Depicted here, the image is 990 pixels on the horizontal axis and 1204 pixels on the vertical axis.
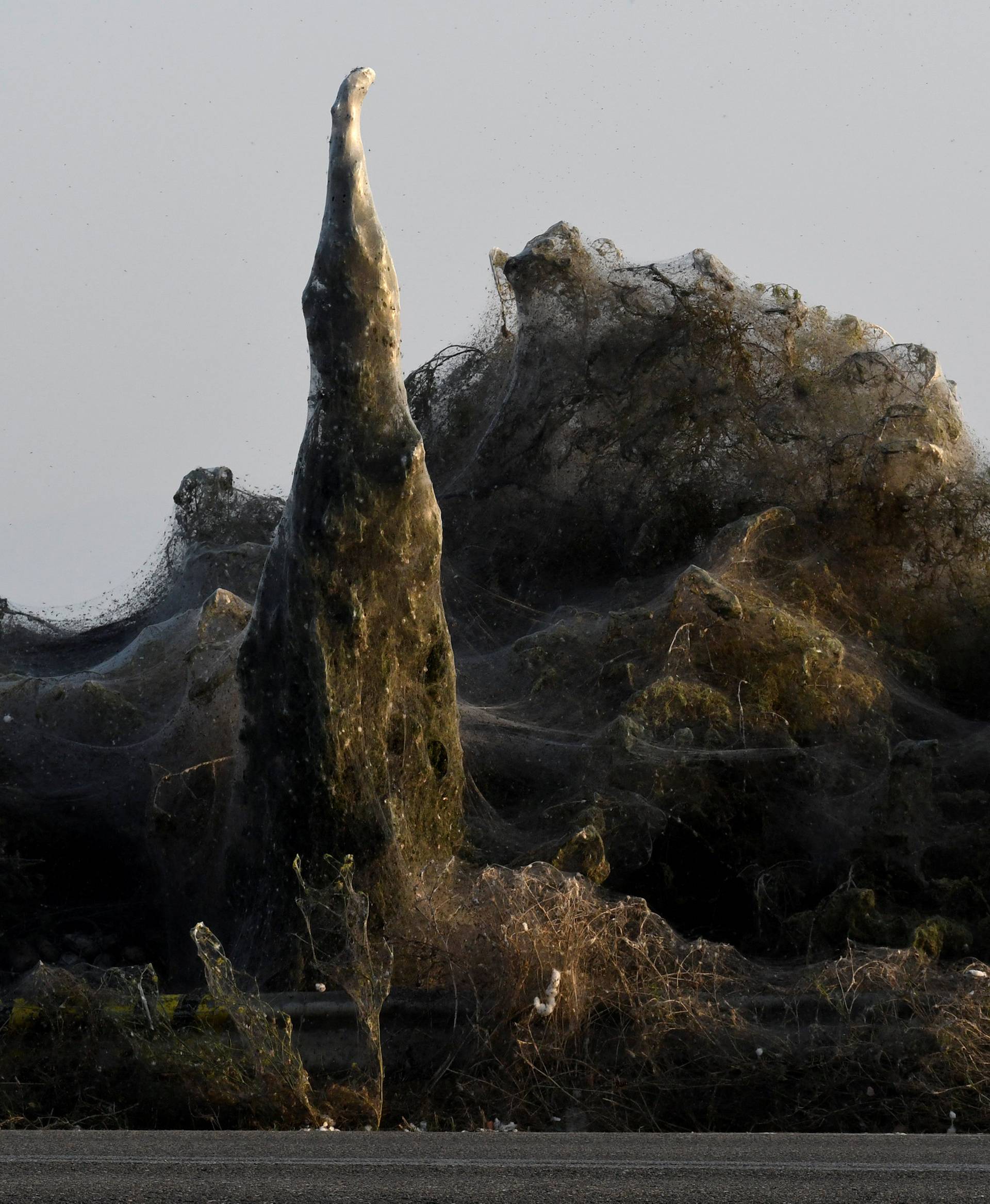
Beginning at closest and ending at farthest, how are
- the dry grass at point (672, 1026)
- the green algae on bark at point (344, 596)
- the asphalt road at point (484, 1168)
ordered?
1. the asphalt road at point (484, 1168)
2. the dry grass at point (672, 1026)
3. the green algae on bark at point (344, 596)

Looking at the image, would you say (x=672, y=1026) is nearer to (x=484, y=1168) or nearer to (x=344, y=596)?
(x=484, y=1168)

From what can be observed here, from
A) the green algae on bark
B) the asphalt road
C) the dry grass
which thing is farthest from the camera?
the green algae on bark

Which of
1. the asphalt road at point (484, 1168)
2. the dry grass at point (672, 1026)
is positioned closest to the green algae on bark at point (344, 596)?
the dry grass at point (672, 1026)

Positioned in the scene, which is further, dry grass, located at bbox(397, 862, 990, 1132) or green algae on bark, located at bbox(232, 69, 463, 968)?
green algae on bark, located at bbox(232, 69, 463, 968)

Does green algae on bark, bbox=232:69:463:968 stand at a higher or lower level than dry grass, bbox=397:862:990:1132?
higher

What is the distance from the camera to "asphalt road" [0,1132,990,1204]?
369 cm

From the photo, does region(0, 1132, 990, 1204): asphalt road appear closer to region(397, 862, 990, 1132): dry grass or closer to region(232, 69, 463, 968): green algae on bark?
region(397, 862, 990, 1132): dry grass

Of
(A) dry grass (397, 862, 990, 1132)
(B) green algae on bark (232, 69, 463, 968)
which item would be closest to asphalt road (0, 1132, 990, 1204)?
(A) dry grass (397, 862, 990, 1132)

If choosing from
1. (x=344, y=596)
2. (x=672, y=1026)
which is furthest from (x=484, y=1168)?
(x=344, y=596)

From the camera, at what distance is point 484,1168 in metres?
4.09

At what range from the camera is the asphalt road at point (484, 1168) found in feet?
12.1

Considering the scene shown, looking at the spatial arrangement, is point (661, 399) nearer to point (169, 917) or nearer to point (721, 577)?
point (721, 577)

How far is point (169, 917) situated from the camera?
8.69 meters

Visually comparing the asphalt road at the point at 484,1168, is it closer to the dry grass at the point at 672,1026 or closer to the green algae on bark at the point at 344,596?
the dry grass at the point at 672,1026
